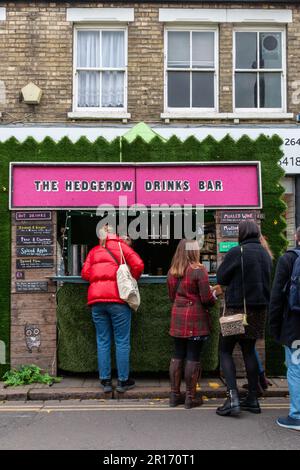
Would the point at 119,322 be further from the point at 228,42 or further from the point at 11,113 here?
the point at 228,42

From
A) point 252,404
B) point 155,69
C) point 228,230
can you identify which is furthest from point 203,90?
point 252,404

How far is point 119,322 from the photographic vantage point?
6457mm

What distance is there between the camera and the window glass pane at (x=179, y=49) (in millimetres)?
11125

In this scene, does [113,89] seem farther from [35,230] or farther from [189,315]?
[189,315]

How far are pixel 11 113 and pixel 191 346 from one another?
22.5 ft

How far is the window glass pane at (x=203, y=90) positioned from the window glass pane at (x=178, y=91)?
144mm

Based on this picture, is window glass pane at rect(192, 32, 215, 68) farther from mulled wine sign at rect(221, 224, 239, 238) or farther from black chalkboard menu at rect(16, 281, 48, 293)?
black chalkboard menu at rect(16, 281, 48, 293)

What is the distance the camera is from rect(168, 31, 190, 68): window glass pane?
1112cm

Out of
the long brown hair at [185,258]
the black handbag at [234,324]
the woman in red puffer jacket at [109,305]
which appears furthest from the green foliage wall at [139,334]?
the black handbag at [234,324]

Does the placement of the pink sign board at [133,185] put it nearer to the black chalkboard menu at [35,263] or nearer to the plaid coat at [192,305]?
the black chalkboard menu at [35,263]

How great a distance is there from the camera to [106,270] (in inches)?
255

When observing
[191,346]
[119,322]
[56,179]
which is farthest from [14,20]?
[191,346]

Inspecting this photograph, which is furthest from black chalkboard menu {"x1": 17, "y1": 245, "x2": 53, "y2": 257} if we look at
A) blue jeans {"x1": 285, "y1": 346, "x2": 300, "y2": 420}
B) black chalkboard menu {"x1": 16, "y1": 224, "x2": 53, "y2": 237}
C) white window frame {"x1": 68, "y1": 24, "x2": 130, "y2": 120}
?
white window frame {"x1": 68, "y1": 24, "x2": 130, "y2": 120}
